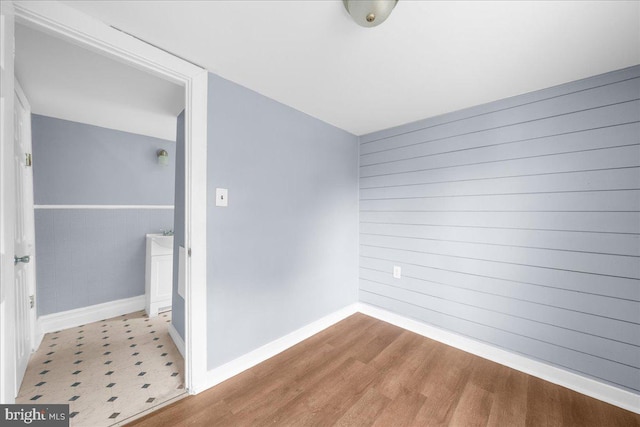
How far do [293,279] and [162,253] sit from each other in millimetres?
1813

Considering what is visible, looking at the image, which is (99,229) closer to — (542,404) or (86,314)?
(86,314)

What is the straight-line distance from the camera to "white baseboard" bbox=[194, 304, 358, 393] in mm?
1749

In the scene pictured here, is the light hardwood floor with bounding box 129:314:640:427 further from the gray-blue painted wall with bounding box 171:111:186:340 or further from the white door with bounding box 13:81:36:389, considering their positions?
the white door with bounding box 13:81:36:389

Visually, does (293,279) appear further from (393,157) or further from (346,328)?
(393,157)

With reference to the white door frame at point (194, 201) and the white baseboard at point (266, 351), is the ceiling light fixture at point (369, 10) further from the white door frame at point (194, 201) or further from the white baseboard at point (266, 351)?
the white baseboard at point (266, 351)

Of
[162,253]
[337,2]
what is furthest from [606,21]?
[162,253]

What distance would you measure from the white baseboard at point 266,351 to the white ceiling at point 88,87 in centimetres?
235

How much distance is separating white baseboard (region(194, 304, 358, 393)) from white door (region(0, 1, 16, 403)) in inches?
40.6

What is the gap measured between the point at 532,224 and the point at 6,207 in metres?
3.20

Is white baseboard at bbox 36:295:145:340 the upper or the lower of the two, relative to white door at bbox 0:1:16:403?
lower

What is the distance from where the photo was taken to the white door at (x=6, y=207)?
89 cm

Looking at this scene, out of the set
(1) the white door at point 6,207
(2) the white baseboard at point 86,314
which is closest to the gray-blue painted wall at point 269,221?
(1) the white door at point 6,207

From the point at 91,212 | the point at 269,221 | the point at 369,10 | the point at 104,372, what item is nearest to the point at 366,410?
the point at 269,221

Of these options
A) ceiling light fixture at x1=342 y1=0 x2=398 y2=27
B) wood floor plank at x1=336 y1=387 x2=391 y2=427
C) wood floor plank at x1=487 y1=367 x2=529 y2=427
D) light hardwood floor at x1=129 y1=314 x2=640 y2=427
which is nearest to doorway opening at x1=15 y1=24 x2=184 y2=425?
light hardwood floor at x1=129 y1=314 x2=640 y2=427
